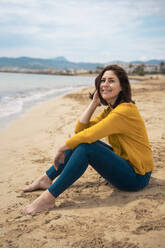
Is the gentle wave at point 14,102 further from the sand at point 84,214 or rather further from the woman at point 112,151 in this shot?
the woman at point 112,151

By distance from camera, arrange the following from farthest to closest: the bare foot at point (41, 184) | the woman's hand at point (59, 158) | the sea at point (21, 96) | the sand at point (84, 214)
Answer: the sea at point (21, 96) < the bare foot at point (41, 184) < the woman's hand at point (59, 158) < the sand at point (84, 214)

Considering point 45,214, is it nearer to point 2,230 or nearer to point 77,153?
point 2,230

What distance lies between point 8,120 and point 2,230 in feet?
18.4

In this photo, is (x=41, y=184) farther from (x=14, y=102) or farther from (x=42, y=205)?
(x=14, y=102)

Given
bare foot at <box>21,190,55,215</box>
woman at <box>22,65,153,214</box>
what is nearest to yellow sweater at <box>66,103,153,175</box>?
woman at <box>22,65,153,214</box>

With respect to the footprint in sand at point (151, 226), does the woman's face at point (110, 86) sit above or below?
above

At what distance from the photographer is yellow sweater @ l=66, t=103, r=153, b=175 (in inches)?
88.4

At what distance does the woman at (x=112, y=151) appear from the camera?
7.39 feet

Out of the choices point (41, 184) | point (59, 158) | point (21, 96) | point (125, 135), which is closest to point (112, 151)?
point (125, 135)

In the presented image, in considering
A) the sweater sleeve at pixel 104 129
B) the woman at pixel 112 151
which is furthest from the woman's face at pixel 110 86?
the sweater sleeve at pixel 104 129

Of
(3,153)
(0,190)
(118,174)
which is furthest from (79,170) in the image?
(3,153)

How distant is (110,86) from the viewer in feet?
8.16

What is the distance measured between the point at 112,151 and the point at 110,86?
70 cm

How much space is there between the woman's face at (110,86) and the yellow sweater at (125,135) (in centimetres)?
21
